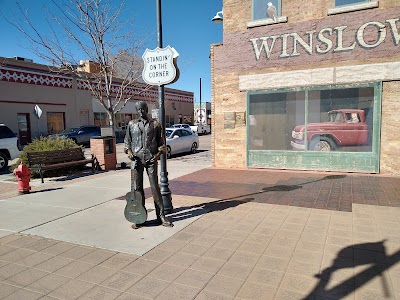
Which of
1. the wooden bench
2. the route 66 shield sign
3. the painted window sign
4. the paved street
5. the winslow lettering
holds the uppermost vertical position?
the painted window sign

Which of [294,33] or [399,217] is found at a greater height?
[294,33]

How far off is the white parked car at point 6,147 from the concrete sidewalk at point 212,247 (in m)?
6.09

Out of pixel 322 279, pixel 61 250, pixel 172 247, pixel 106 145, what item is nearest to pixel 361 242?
pixel 322 279

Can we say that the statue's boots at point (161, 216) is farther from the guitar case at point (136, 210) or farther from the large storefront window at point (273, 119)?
the large storefront window at point (273, 119)

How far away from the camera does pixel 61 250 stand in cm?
409

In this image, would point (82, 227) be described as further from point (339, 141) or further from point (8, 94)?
point (8, 94)

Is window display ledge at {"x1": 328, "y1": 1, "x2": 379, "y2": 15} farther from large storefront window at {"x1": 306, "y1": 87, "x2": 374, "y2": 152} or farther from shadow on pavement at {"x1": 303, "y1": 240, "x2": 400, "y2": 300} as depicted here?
shadow on pavement at {"x1": 303, "y1": 240, "x2": 400, "y2": 300}

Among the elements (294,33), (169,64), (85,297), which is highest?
(294,33)

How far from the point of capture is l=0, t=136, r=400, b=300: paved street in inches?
122

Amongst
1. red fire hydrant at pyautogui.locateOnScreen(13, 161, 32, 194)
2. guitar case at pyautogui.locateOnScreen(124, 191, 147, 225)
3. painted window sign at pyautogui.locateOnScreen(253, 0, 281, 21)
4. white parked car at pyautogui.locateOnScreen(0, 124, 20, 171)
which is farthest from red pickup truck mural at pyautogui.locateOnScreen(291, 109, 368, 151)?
white parked car at pyautogui.locateOnScreen(0, 124, 20, 171)

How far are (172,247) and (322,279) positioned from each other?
6.21 feet

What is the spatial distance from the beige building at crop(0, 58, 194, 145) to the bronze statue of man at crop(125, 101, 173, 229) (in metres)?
14.3

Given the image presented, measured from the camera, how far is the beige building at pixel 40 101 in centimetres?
2214

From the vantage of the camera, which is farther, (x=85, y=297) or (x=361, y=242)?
(x=361, y=242)
